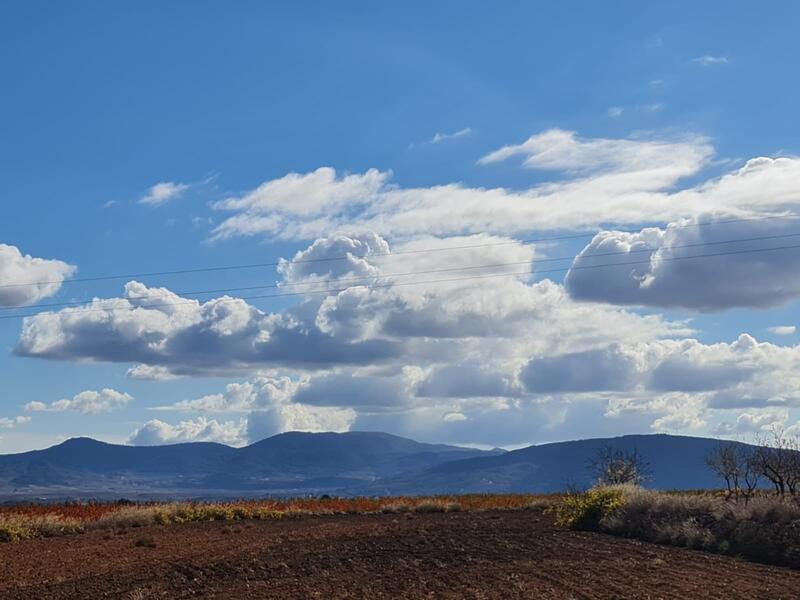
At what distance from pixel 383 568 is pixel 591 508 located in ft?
55.4

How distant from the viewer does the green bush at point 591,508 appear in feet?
134

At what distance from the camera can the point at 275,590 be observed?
75.0 ft

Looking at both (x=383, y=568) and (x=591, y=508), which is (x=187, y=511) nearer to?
(x=591, y=508)

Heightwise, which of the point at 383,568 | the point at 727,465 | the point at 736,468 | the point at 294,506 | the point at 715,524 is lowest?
the point at 715,524

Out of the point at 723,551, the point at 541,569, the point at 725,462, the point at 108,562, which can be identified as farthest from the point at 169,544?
the point at 725,462

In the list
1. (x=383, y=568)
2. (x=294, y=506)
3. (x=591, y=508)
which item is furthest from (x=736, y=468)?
(x=383, y=568)

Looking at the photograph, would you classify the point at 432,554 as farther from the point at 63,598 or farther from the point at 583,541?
the point at 63,598

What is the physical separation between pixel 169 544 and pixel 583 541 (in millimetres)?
13863

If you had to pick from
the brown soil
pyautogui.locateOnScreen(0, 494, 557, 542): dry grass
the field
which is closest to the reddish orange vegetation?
pyautogui.locateOnScreen(0, 494, 557, 542): dry grass

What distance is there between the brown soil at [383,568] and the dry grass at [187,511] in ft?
17.6

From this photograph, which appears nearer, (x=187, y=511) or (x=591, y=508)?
(x=591, y=508)

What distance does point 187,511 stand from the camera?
2029 inches

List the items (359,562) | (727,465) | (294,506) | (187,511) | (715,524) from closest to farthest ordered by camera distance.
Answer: (359,562) → (715,524) → (187,511) → (727,465) → (294,506)

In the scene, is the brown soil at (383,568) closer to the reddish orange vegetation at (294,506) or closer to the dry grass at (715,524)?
the dry grass at (715,524)
